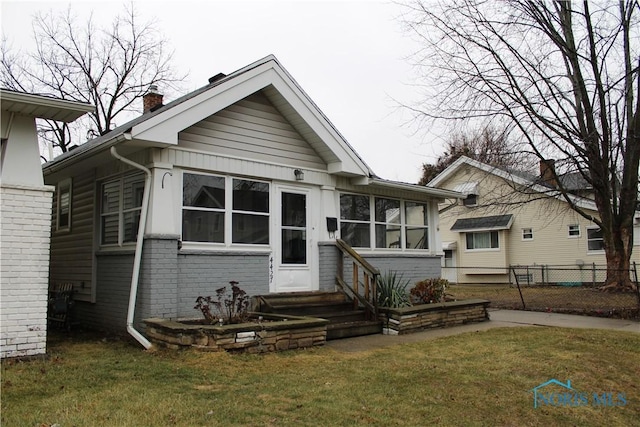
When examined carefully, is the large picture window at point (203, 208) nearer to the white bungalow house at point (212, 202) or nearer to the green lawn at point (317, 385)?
the white bungalow house at point (212, 202)

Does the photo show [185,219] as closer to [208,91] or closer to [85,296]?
[208,91]

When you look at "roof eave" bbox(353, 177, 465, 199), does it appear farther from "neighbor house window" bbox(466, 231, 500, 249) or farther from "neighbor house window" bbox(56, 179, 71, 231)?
"neighbor house window" bbox(466, 231, 500, 249)

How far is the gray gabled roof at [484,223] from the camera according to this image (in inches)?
1029

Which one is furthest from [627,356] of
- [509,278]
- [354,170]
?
[509,278]

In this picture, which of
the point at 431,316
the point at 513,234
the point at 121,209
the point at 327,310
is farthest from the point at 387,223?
the point at 513,234

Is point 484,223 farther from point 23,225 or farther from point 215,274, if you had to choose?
point 23,225

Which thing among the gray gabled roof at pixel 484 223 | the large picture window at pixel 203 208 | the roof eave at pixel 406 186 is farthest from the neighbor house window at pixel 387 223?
the gray gabled roof at pixel 484 223

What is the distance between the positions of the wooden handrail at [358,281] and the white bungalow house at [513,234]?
1368 centimetres

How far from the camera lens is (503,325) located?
10766 mm

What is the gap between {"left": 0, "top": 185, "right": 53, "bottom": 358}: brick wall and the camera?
6.57 meters

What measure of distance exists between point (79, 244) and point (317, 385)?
275 inches

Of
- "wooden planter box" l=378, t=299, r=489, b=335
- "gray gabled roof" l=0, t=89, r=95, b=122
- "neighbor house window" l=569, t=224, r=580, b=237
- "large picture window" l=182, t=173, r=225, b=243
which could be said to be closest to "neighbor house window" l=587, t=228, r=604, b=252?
"neighbor house window" l=569, t=224, r=580, b=237

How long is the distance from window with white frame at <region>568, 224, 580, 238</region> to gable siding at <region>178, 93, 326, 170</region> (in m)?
18.2

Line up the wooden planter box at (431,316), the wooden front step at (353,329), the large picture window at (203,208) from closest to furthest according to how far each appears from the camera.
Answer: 1. the wooden front step at (353,329)
2. the large picture window at (203,208)
3. the wooden planter box at (431,316)
